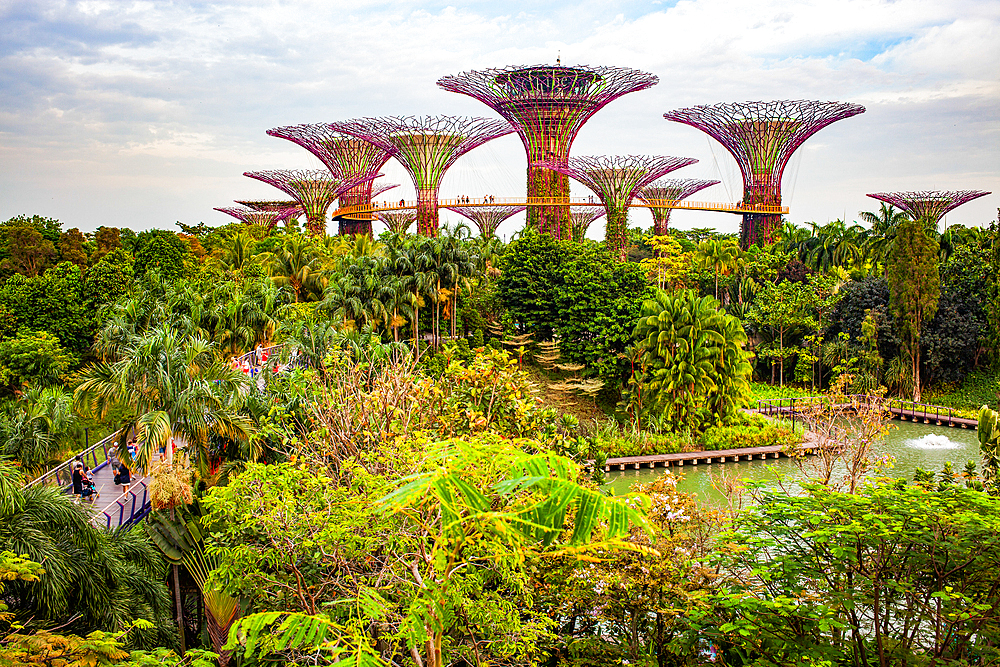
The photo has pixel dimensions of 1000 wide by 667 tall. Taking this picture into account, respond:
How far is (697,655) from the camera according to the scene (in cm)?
882

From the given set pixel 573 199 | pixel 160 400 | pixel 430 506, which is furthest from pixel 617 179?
pixel 430 506

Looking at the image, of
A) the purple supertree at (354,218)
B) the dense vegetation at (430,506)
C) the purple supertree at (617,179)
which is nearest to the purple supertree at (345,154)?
the purple supertree at (354,218)

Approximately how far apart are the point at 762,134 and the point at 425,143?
20957mm

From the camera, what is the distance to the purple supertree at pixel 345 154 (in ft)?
173

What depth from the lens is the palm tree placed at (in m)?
11.2

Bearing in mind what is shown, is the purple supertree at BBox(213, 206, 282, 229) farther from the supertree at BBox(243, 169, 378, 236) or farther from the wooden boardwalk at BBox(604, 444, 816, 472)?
the wooden boardwalk at BBox(604, 444, 816, 472)

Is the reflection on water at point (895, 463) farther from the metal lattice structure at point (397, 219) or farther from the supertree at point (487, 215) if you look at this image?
the metal lattice structure at point (397, 219)

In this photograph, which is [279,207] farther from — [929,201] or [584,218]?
[929,201]

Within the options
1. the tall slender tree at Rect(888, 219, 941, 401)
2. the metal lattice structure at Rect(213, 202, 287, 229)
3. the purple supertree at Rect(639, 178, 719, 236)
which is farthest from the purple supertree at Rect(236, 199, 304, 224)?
the tall slender tree at Rect(888, 219, 941, 401)

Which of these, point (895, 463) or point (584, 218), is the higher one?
point (584, 218)

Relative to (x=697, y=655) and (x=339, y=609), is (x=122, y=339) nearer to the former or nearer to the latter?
(x=339, y=609)

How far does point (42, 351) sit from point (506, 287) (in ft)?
54.1

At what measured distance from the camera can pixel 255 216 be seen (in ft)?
222

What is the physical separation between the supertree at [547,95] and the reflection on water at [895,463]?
2468cm
